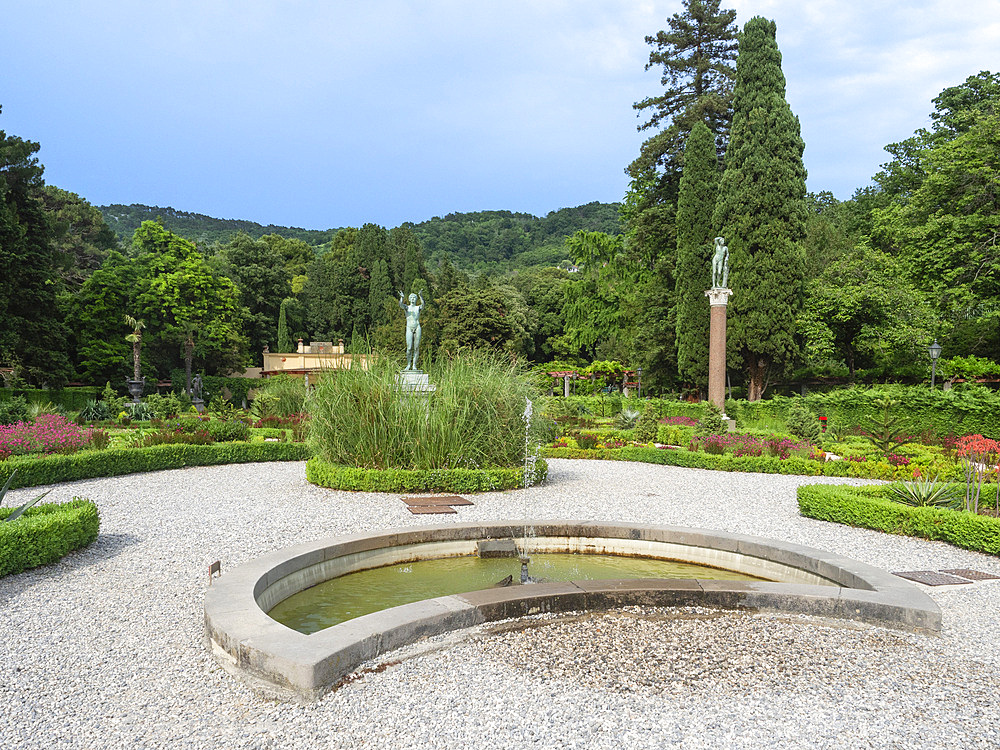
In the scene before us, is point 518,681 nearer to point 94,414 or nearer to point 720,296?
point 720,296

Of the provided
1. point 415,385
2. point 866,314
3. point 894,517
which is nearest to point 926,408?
point 866,314

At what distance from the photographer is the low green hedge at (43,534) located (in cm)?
499

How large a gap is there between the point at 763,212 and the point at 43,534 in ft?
70.5

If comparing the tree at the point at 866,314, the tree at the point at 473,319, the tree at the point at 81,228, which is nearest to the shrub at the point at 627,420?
the tree at the point at 866,314

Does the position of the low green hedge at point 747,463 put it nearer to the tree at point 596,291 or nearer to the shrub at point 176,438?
the shrub at point 176,438

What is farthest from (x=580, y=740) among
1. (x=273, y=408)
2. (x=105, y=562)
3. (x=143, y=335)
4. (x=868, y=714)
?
(x=143, y=335)

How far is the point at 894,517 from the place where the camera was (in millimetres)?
6883

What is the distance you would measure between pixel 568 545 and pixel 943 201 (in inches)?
794

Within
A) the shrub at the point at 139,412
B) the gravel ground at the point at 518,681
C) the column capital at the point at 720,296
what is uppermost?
the column capital at the point at 720,296

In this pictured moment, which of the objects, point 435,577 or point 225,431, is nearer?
point 435,577

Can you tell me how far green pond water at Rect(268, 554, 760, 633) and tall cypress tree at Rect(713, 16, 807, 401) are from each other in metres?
17.1

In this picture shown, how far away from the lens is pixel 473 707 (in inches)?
119

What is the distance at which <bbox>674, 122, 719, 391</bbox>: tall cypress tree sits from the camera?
76.8 ft

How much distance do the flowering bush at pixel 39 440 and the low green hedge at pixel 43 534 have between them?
4.78m
